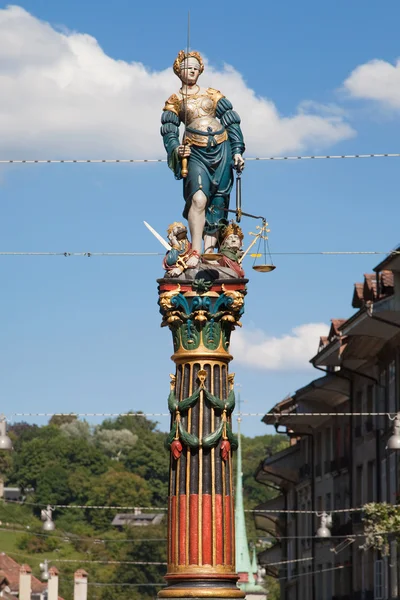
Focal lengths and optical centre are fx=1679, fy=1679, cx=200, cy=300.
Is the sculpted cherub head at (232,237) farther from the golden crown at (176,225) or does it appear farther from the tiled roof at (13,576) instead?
the tiled roof at (13,576)

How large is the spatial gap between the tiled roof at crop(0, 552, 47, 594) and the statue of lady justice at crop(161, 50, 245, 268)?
104m

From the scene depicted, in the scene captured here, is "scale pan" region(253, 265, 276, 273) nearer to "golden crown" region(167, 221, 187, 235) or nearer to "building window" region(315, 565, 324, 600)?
"golden crown" region(167, 221, 187, 235)

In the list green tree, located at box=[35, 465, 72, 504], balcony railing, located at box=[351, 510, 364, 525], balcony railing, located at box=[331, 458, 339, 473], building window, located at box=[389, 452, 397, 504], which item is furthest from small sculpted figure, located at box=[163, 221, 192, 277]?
green tree, located at box=[35, 465, 72, 504]

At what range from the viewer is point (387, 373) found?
5328 centimetres

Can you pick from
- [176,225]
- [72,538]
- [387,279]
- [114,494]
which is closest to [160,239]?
[176,225]

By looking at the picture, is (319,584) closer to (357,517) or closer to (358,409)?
(357,517)

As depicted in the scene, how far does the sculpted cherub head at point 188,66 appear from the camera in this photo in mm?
27297

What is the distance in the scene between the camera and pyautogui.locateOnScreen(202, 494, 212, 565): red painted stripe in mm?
25281

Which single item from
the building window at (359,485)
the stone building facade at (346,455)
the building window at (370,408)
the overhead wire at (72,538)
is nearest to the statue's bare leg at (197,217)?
the stone building facade at (346,455)

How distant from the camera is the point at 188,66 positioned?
89.5ft

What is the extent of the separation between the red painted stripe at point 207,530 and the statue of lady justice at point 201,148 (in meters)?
3.99

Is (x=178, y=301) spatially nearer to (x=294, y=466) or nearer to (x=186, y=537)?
(x=186, y=537)

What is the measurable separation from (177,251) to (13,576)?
109 m

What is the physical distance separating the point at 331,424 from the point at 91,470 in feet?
399
